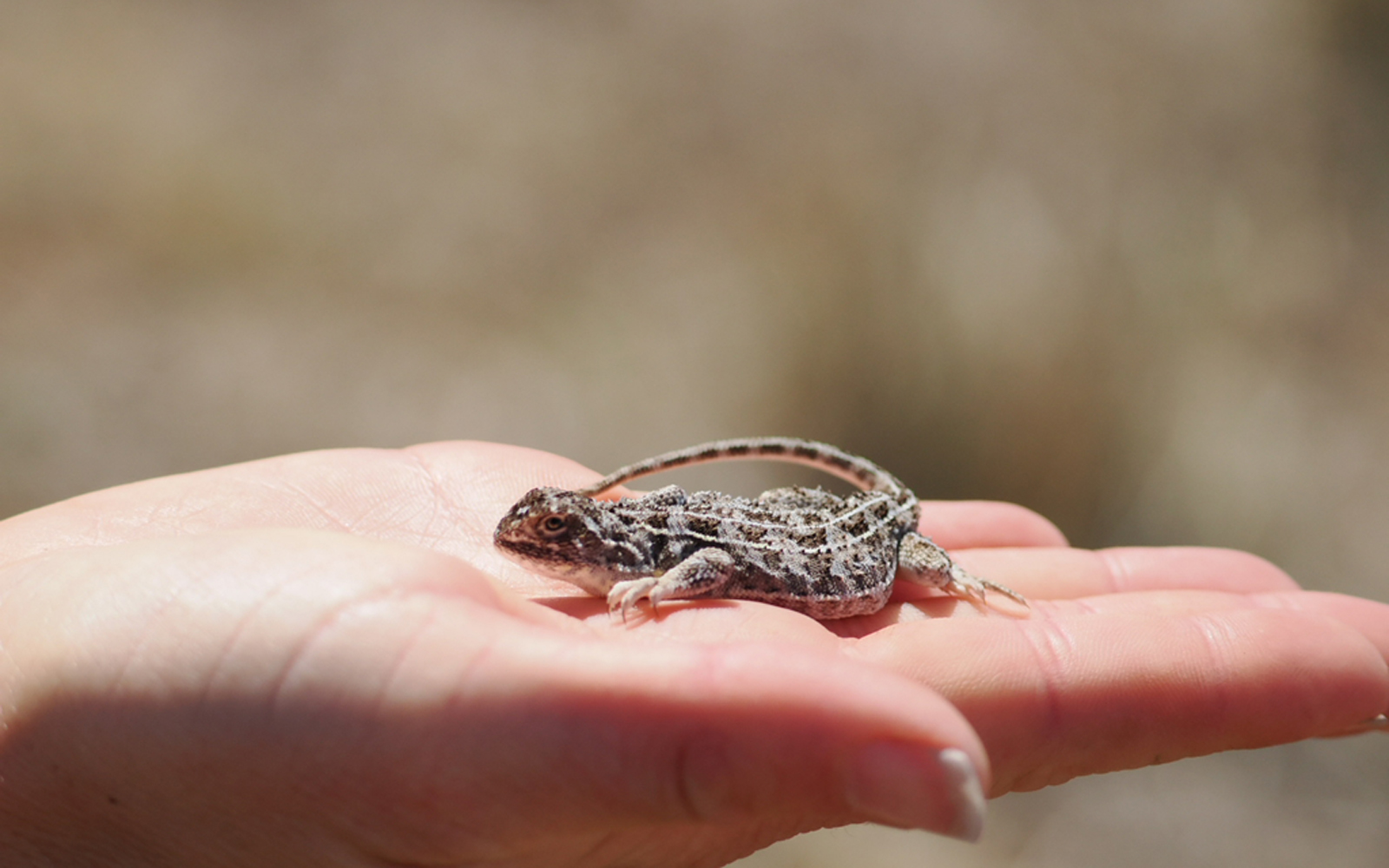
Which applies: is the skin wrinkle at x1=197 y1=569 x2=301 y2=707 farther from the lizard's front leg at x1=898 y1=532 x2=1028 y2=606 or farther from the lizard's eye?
the lizard's front leg at x1=898 y1=532 x2=1028 y2=606

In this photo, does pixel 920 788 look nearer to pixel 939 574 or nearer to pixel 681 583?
pixel 681 583

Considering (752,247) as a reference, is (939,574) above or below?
below

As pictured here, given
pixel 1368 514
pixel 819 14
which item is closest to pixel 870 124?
pixel 819 14

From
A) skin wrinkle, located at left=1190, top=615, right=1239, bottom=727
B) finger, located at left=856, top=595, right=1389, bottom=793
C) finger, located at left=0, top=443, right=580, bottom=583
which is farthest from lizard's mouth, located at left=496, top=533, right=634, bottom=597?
skin wrinkle, located at left=1190, top=615, right=1239, bottom=727

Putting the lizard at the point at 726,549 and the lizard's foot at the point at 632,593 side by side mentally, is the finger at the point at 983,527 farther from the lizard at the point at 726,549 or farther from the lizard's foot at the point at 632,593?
the lizard's foot at the point at 632,593

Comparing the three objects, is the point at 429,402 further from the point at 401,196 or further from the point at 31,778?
the point at 31,778

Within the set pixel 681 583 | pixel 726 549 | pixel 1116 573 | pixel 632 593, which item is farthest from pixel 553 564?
pixel 1116 573
